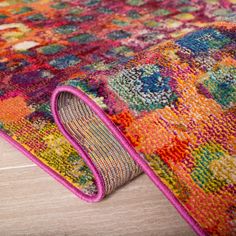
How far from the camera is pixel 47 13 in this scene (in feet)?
5.48

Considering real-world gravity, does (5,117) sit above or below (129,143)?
below

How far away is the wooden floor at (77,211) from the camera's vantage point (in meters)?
0.79

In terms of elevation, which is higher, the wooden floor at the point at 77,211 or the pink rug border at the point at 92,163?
the pink rug border at the point at 92,163

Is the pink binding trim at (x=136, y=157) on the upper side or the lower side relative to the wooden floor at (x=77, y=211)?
upper

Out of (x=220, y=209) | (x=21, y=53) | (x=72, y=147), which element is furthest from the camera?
(x=21, y=53)

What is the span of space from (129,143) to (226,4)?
108 cm

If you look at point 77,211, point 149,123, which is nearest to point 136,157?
point 149,123

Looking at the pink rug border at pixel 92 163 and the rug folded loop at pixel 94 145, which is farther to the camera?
the rug folded loop at pixel 94 145

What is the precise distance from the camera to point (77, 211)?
2.73ft

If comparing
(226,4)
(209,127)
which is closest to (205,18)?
(226,4)

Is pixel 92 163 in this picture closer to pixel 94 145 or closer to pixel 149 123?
pixel 94 145

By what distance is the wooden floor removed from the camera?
79 centimetres

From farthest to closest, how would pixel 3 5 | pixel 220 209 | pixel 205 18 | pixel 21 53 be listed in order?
pixel 3 5
pixel 205 18
pixel 21 53
pixel 220 209

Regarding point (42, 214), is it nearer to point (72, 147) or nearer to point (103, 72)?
point (72, 147)
